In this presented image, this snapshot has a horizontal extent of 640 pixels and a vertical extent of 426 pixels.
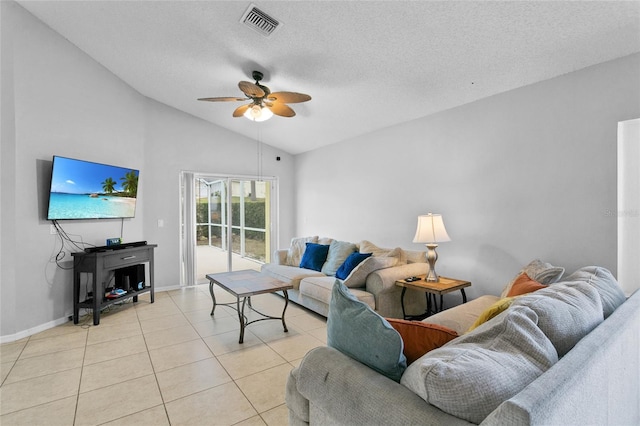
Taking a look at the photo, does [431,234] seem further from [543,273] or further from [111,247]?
[111,247]

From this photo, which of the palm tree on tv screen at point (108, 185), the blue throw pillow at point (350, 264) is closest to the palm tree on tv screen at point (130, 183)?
the palm tree on tv screen at point (108, 185)

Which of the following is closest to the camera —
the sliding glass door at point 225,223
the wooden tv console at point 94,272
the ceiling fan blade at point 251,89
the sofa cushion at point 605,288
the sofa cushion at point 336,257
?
the sofa cushion at point 605,288

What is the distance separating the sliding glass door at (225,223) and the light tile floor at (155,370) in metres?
1.80

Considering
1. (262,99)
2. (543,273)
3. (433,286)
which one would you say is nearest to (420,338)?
(543,273)

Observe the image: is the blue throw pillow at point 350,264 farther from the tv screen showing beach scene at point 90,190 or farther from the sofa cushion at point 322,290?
the tv screen showing beach scene at point 90,190

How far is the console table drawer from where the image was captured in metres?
3.72

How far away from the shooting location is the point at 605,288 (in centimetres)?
169

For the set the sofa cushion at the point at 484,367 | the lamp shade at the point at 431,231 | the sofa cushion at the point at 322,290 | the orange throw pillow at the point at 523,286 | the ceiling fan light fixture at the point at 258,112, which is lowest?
the sofa cushion at the point at 322,290

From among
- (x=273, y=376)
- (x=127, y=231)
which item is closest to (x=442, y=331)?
(x=273, y=376)

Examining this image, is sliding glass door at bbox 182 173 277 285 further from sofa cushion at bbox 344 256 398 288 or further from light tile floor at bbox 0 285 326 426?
sofa cushion at bbox 344 256 398 288

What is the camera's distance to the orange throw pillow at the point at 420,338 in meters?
1.26

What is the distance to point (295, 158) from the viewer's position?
664cm

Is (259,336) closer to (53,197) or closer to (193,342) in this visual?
(193,342)

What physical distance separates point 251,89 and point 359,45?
108 cm
